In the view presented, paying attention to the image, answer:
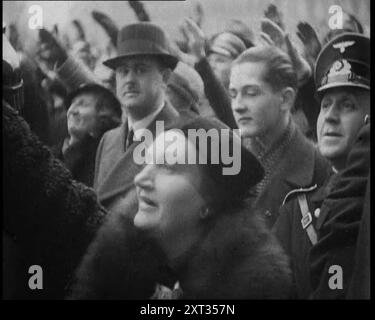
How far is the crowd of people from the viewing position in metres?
3.16

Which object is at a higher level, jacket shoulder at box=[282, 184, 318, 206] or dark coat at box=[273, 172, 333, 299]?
jacket shoulder at box=[282, 184, 318, 206]

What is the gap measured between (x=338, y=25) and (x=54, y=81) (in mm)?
1211

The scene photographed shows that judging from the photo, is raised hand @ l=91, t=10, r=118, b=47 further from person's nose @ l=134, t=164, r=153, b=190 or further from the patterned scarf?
the patterned scarf

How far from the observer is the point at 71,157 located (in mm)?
3193

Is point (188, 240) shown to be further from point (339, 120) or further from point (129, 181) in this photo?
point (339, 120)

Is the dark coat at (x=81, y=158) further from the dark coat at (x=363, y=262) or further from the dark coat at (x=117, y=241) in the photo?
the dark coat at (x=363, y=262)

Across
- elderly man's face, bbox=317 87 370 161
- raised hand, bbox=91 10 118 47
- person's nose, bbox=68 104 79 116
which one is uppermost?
raised hand, bbox=91 10 118 47

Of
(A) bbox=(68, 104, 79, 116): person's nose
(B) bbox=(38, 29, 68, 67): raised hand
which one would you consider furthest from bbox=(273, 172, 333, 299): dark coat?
(B) bbox=(38, 29, 68, 67): raised hand

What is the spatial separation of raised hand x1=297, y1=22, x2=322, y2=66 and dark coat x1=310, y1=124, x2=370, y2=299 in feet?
1.22

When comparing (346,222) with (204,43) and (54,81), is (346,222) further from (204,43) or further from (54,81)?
(54,81)

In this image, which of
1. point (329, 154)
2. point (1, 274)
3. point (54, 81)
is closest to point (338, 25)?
point (329, 154)

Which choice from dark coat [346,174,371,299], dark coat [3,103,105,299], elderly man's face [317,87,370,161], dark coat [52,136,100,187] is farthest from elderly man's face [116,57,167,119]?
dark coat [346,174,371,299]

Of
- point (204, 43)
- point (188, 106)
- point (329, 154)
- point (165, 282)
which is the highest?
point (204, 43)

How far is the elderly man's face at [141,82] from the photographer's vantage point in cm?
317
